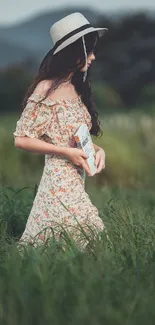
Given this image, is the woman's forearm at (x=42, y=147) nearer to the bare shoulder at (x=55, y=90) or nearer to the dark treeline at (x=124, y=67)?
the bare shoulder at (x=55, y=90)

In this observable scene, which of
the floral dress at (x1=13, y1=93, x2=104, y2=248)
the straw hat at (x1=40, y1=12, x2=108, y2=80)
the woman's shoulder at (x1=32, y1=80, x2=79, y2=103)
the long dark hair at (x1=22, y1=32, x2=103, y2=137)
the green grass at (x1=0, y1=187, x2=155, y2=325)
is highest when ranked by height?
the straw hat at (x1=40, y1=12, x2=108, y2=80)

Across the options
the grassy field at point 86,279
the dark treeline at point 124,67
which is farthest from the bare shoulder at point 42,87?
the dark treeline at point 124,67

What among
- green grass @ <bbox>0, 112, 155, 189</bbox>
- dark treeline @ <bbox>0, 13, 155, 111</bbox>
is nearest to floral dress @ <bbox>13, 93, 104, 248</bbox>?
green grass @ <bbox>0, 112, 155, 189</bbox>

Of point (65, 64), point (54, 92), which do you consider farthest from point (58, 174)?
point (65, 64)

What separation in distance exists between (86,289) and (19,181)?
326 inches

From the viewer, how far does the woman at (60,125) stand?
4992 mm

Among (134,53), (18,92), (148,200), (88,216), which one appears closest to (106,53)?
(134,53)

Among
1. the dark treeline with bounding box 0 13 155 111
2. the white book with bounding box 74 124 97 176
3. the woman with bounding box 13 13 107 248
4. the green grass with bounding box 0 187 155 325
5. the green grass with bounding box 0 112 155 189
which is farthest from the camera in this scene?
the dark treeline with bounding box 0 13 155 111

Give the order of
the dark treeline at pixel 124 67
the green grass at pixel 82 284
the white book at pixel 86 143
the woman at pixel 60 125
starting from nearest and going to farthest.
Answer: the green grass at pixel 82 284 < the white book at pixel 86 143 < the woman at pixel 60 125 < the dark treeline at pixel 124 67

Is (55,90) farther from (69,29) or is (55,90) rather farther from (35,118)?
(69,29)

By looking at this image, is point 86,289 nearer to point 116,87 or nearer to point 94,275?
point 94,275

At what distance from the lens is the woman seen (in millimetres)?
4992

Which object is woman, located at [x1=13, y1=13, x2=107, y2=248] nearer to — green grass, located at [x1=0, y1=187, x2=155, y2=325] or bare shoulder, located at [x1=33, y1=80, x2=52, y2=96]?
bare shoulder, located at [x1=33, y1=80, x2=52, y2=96]

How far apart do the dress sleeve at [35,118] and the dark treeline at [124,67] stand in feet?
73.6
